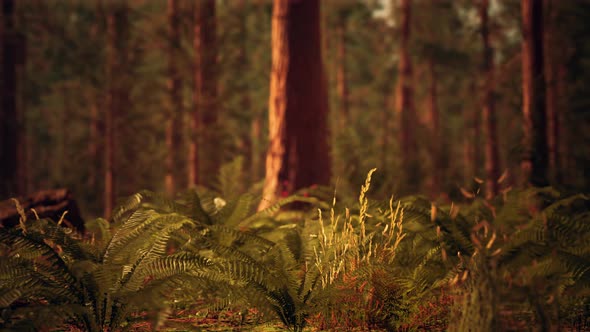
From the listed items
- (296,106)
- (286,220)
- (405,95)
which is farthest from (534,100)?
(405,95)

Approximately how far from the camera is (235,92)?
17328mm

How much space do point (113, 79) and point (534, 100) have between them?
40.8ft

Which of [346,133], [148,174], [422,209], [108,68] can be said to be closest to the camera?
[422,209]

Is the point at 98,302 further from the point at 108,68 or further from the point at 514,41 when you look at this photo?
the point at 514,41

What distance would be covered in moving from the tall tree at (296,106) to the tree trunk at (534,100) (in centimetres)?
288

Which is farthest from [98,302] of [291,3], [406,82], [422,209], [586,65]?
[586,65]

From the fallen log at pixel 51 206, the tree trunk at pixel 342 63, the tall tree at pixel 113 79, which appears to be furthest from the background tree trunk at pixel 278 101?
the tree trunk at pixel 342 63

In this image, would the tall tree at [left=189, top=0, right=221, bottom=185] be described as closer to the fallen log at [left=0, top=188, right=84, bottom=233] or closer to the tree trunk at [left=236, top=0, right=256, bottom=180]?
the fallen log at [left=0, top=188, right=84, bottom=233]

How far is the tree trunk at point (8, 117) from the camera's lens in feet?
42.4

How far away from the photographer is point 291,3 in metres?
7.58

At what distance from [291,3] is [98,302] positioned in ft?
18.9

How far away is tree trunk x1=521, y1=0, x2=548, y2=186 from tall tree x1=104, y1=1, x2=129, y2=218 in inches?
453

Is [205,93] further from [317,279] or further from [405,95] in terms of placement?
[405,95]

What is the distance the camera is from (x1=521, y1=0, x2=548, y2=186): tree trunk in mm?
7113
